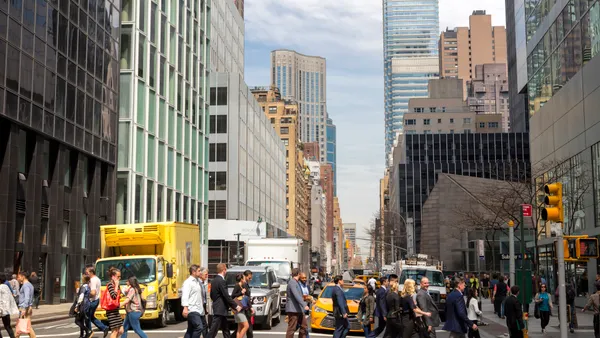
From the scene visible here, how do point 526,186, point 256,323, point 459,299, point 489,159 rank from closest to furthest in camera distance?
point 459,299 → point 256,323 → point 526,186 → point 489,159

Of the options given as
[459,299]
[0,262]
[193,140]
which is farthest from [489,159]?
[459,299]

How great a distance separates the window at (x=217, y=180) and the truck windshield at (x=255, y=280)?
175ft

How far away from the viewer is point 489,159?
142375 millimetres

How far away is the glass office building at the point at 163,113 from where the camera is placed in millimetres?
49281

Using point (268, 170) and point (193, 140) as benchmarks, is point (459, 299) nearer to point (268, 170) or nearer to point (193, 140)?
point (193, 140)

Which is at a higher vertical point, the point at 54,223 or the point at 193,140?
the point at 193,140

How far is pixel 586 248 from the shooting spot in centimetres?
1438

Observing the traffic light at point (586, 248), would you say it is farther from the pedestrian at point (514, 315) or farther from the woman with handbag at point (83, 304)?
the woman with handbag at point (83, 304)

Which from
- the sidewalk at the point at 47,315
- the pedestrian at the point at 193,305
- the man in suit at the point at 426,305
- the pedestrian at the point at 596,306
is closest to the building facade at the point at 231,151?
the sidewalk at the point at 47,315

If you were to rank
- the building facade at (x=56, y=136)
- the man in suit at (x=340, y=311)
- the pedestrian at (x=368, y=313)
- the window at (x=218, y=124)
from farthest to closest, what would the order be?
the window at (x=218, y=124)
the building facade at (x=56, y=136)
the pedestrian at (x=368, y=313)
the man in suit at (x=340, y=311)

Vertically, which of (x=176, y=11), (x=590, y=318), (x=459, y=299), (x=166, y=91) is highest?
(x=176, y=11)

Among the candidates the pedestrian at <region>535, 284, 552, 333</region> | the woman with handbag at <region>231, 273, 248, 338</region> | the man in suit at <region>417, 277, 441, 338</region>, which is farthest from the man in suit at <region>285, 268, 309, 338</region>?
the pedestrian at <region>535, 284, 552, 333</region>

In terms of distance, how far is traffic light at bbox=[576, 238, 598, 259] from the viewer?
14.3m

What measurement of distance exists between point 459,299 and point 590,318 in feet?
60.5
